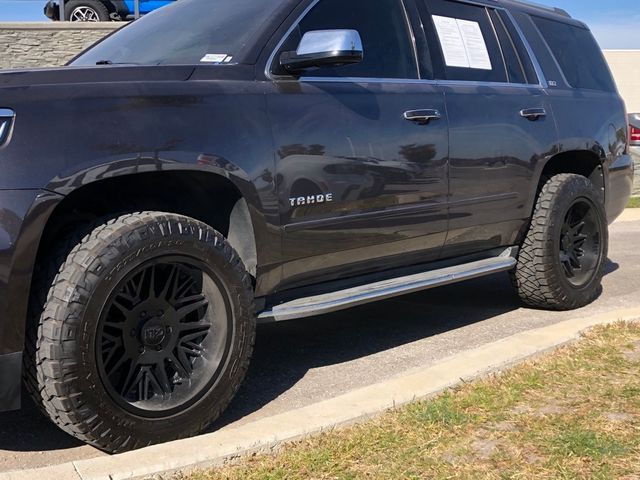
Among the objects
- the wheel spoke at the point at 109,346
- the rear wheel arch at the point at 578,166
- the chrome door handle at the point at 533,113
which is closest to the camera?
the wheel spoke at the point at 109,346

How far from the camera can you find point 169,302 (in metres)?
3.16

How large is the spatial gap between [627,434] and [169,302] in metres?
1.77

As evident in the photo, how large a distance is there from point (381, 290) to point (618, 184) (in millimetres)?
2563

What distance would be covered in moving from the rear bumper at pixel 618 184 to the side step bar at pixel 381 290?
1073 millimetres

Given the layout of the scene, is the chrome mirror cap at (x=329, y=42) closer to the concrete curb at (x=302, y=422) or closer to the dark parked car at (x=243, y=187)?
the dark parked car at (x=243, y=187)

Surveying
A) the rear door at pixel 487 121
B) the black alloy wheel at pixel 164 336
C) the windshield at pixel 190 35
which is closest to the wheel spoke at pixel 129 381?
the black alloy wheel at pixel 164 336

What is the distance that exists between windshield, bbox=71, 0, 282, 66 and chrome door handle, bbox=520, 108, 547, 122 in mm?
1723

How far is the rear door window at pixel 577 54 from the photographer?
5.52 meters

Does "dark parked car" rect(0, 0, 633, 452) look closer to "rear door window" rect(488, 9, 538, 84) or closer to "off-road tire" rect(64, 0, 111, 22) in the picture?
"rear door window" rect(488, 9, 538, 84)

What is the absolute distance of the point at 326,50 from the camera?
11.4ft

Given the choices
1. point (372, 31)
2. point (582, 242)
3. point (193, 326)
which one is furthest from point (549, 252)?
point (193, 326)

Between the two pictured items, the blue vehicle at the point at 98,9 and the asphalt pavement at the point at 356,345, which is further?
the blue vehicle at the point at 98,9

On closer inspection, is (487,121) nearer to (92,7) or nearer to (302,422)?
(302,422)

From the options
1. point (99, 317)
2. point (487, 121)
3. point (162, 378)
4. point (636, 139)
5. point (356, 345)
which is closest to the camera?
point (99, 317)
